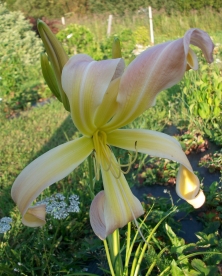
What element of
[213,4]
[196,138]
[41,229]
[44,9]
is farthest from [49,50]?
[44,9]

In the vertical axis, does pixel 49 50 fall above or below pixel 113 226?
above

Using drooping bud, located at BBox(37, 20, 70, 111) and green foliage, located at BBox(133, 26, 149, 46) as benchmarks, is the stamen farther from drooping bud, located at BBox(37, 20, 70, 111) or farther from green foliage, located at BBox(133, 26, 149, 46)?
green foliage, located at BBox(133, 26, 149, 46)

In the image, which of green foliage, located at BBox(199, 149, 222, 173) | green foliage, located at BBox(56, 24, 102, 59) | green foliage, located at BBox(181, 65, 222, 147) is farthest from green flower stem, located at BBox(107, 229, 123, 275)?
green foliage, located at BBox(56, 24, 102, 59)

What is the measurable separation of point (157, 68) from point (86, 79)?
143 mm

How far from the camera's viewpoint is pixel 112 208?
769 millimetres

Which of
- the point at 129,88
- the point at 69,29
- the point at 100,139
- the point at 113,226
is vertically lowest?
the point at 69,29

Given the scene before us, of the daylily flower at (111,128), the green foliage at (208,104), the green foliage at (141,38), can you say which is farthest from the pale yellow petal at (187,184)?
the green foliage at (141,38)

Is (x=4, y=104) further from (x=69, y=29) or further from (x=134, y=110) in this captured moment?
(x=134, y=110)

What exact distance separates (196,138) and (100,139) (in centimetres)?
233

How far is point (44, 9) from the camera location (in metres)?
18.7

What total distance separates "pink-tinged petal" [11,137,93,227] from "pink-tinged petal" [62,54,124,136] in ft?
0.40

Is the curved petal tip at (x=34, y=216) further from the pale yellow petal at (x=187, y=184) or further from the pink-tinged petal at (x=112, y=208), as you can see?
the pale yellow petal at (x=187, y=184)

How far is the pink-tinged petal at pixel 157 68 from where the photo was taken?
2.02 feet

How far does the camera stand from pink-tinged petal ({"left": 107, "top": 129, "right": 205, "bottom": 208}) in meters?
0.77
